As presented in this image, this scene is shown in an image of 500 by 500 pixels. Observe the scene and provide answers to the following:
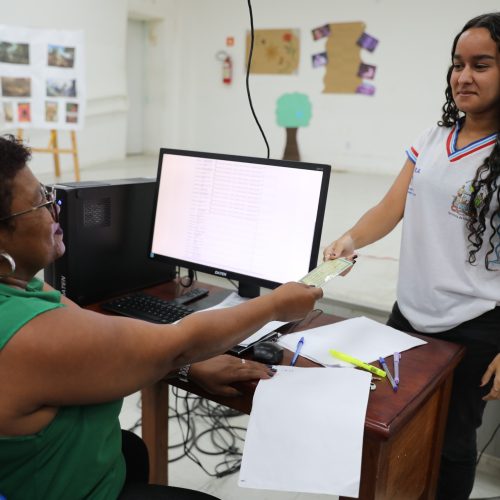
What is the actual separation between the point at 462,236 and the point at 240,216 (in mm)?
553

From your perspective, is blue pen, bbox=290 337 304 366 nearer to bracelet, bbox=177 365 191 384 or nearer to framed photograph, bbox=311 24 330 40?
bracelet, bbox=177 365 191 384

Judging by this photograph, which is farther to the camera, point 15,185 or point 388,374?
point 388,374

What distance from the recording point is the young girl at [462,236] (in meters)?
1.21

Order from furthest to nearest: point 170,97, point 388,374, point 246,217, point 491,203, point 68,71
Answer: point 170,97 < point 68,71 < point 246,217 < point 491,203 < point 388,374

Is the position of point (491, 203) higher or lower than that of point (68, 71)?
lower

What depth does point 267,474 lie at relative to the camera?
36.1 inches

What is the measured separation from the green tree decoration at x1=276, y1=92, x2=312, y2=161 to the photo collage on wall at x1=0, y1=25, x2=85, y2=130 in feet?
10.5

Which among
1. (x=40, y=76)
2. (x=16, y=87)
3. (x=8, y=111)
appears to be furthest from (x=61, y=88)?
(x=8, y=111)

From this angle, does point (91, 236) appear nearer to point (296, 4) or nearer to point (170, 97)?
point (296, 4)

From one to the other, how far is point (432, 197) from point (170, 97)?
22.0 feet

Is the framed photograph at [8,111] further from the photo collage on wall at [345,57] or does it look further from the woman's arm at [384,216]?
the photo collage on wall at [345,57]

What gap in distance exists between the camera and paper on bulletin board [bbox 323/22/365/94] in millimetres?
6184

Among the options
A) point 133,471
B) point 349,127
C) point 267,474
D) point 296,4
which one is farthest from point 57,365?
point 296,4

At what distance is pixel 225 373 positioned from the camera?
1078 millimetres
